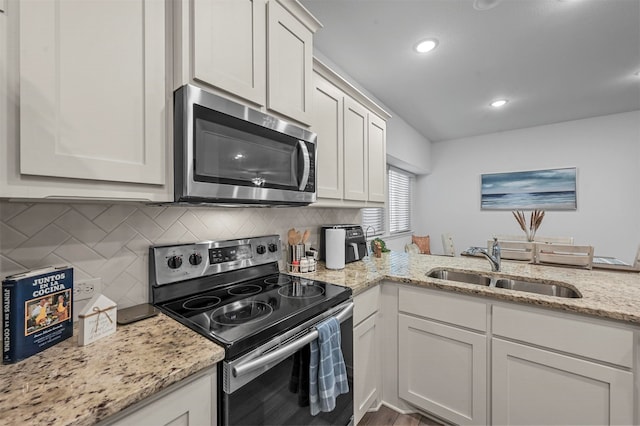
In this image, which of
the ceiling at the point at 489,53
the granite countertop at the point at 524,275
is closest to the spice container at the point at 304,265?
the granite countertop at the point at 524,275

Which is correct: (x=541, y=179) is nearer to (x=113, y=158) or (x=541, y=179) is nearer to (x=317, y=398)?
(x=317, y=398)

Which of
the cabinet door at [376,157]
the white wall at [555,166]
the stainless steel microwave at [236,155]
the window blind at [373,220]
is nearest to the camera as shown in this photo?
the stainless steel microwave at [236,155]

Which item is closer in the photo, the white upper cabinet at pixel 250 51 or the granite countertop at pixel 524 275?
the white upper cabinet at pixel 250 51

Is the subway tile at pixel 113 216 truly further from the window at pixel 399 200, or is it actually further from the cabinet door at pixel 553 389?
the window at pixel 399 200

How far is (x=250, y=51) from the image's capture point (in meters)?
1.18

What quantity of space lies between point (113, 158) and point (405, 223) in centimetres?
456

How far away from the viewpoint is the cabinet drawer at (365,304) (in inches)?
58.2

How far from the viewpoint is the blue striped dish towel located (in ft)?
3.53

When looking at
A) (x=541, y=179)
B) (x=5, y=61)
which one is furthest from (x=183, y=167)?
(x=541, y=179)

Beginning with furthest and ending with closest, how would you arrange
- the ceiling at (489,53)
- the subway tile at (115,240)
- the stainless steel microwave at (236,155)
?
the ceiling at (489,53)
the subway tile at (115,240)
the stainless steel microwave at (236,155)

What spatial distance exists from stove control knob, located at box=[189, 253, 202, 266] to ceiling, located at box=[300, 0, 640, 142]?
1.64 m

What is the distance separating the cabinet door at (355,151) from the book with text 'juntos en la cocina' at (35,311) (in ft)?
5.00

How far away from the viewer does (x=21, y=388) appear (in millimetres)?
621

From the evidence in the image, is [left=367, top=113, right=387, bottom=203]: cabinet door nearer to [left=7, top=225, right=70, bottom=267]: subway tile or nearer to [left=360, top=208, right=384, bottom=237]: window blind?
[left=360, top=208, right=384, bottom=237]: window blind
